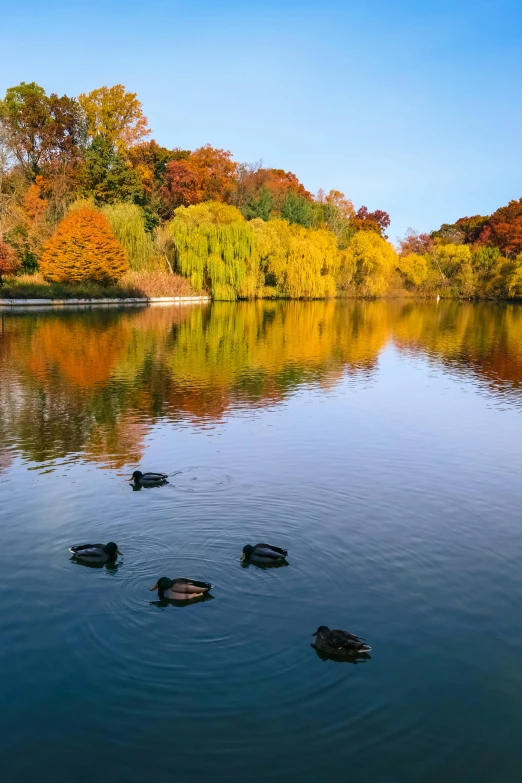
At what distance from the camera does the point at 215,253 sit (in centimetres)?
5591

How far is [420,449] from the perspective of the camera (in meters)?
13.3

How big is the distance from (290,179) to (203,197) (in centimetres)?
2813

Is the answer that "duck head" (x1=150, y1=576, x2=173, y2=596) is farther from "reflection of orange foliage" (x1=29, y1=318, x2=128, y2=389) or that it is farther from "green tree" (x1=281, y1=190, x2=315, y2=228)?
"green tree" (x1=281, y1=190, x2=315, y2=228)

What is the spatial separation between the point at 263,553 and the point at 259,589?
45cm

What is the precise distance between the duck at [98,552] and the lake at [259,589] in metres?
0.12

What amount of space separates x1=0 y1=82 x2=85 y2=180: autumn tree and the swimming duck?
65.0 meters

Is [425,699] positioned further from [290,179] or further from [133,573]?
[290,179]

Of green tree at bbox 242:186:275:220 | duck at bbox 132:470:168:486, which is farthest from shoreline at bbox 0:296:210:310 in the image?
duck at bbox 132:470:168:486

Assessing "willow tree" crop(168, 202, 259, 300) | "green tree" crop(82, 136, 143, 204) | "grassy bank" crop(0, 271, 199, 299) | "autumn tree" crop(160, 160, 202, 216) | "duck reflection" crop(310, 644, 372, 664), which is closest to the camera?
"duck reflection" crop(310, 644, 372, 664)

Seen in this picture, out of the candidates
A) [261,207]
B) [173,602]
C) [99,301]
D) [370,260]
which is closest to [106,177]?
[99,301]

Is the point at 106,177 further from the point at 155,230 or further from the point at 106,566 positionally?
the point at 106,566

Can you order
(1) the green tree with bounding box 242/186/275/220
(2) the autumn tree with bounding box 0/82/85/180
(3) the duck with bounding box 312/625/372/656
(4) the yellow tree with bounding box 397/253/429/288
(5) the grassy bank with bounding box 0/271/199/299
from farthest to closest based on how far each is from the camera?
(4) the yellow tree with bounding box 397/253/429/288, (1) the green tree with bounding box 242/186/275/220, (2) the autumn tree with bounding box 0/82/85/180, (5) the grassy bank with bounding box 0/271/199/299, (3) the duck with bounding box 312/625/372/656

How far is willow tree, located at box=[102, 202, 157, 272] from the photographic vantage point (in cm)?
5525

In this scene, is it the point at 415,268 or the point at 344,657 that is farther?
the point at 415,268
